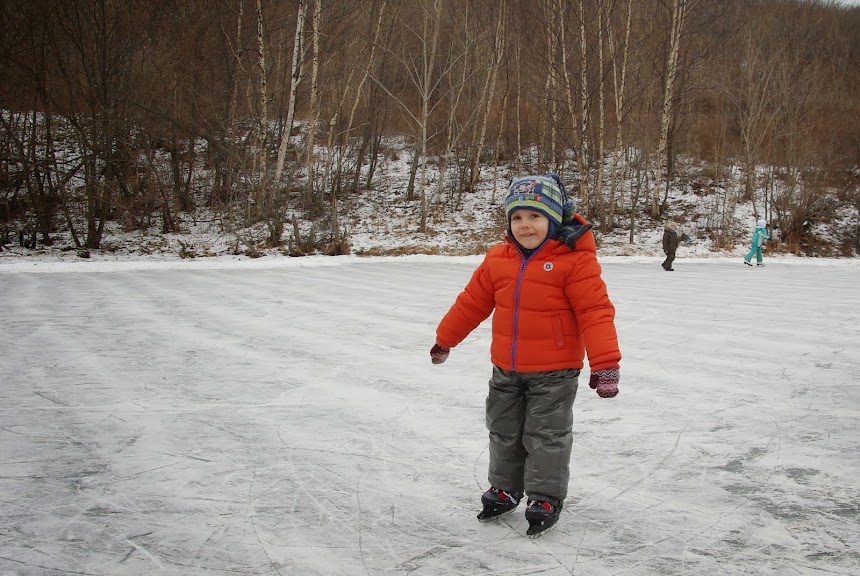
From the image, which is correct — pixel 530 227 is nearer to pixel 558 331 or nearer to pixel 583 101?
pixel 558 331

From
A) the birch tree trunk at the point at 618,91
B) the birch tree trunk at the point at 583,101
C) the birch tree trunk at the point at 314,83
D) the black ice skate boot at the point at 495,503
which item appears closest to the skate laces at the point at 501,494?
the black ice skate boot at the point at 495,503

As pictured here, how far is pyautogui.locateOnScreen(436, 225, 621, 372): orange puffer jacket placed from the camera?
7.36ft

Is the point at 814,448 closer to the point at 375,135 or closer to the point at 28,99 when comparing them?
the point at 28,99

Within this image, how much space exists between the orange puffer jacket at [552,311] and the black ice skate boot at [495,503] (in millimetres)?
508

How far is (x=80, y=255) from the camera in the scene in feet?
47.5

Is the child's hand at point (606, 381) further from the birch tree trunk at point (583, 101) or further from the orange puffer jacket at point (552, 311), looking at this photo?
the birch tree trunk at point (583, 101)

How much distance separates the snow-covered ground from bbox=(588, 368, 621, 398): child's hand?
58cm

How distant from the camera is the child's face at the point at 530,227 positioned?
7.60 ft

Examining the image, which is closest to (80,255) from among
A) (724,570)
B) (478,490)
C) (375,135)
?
(375,135)

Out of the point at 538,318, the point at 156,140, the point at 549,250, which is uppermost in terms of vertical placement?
the point at 156,140

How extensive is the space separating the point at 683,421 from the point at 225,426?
102 inches

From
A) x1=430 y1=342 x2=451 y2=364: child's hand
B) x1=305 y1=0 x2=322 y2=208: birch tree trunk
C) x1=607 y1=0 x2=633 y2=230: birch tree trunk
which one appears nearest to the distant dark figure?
x1=607 y1=0 x2=633 y2=230: birch tree trunk

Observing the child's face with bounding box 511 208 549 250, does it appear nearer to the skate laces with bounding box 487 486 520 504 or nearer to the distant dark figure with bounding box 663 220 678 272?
the skate laces with bounding box 487 486 520 504

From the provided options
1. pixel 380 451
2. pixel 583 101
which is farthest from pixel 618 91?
pixel 380 451
